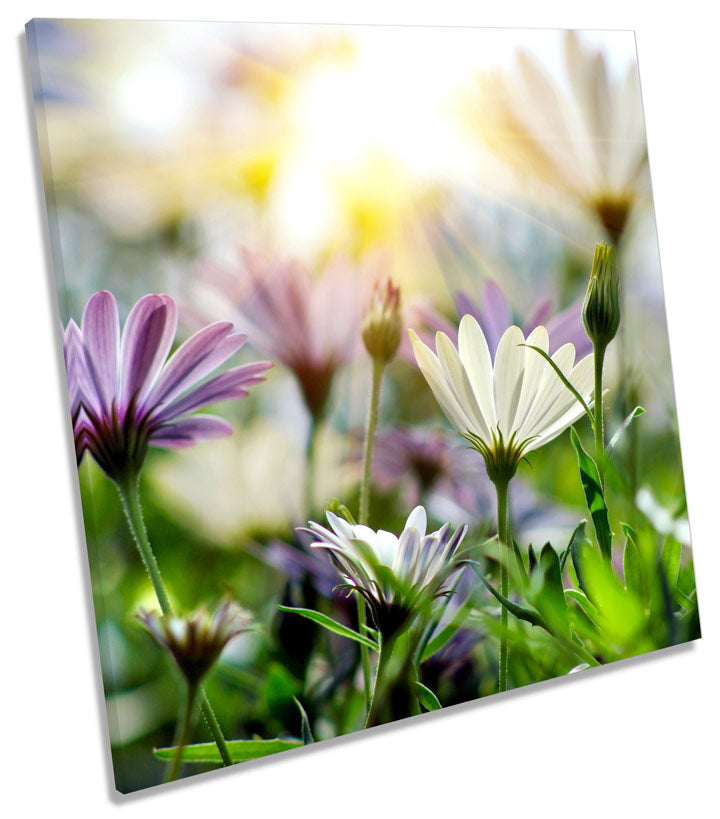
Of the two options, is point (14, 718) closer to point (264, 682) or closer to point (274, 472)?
point (264, 682)

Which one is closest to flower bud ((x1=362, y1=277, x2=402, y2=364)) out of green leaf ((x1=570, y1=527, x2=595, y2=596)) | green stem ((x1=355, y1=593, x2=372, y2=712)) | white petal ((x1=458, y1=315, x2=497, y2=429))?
white petal ((x1=458, y1=315, x2=497, y2=429))

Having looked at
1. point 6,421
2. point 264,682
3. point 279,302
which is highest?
point 279,302

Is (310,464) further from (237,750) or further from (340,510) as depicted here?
(237,750)

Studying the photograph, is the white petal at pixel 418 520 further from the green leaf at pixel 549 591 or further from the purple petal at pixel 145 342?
the purple petal at pixel 145 342

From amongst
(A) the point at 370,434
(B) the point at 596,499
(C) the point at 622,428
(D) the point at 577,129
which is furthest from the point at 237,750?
(D) the point at 577,129

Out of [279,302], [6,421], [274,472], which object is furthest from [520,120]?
[6,421]

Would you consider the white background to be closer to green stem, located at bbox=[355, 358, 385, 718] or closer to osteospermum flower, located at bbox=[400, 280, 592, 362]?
green stem, located at bbox=[355, 358, 385, 718]
